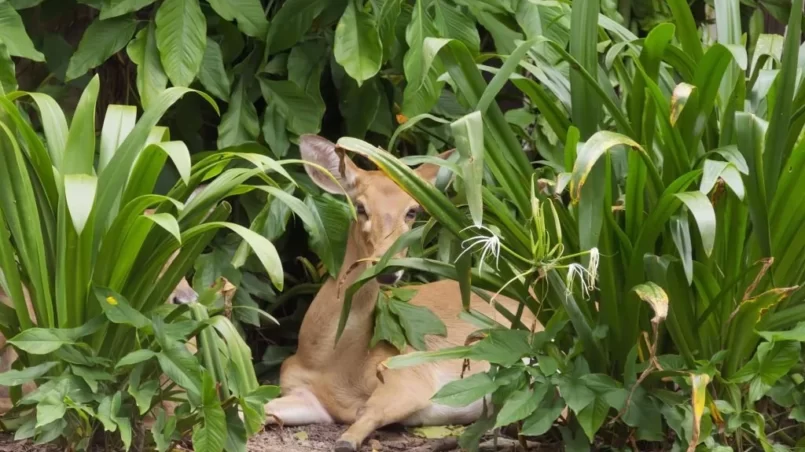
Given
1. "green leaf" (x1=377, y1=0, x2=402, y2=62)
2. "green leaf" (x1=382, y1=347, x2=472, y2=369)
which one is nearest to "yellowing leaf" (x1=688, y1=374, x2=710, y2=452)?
"green leaf" (x1=382, y1=347, x2=472, y2=369)

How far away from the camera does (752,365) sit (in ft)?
8.74

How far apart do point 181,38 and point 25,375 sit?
1900 mm

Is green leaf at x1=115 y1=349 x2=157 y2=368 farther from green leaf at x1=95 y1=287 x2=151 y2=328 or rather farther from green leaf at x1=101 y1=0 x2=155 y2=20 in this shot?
green leaf at x1=101 y1=0 x2=155 y2=20

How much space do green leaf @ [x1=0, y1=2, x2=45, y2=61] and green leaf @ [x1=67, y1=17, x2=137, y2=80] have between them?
10.0 inches

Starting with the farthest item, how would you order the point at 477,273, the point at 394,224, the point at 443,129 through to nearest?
the point at 443,129 → the point at 394,224 → the point at 477,273

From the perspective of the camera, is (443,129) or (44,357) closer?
(44,357)

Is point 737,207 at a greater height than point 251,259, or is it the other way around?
point 737,207

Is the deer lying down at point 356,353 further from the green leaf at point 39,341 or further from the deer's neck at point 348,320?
the green leaf at point 39,341

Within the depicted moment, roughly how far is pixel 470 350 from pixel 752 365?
71 cm

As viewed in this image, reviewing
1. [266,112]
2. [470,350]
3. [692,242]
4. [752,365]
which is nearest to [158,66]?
[266,112]

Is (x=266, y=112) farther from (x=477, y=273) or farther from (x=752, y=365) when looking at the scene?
(x=752, y=365)

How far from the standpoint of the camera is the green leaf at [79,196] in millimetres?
2441

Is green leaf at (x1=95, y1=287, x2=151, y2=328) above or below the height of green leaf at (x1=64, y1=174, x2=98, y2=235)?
below

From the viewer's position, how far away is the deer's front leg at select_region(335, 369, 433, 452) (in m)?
3.57
